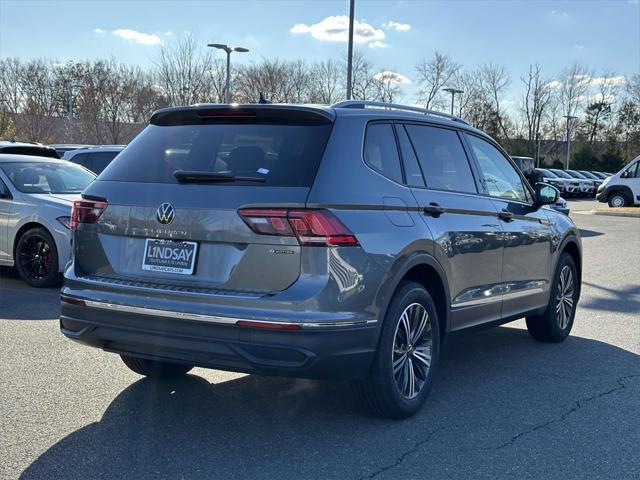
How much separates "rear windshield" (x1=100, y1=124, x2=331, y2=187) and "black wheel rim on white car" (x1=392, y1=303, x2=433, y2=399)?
3.52 feet

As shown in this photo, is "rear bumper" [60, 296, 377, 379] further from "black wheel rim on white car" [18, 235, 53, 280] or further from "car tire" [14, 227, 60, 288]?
"black wheel rim on white car" [18, 235, 53, 280]

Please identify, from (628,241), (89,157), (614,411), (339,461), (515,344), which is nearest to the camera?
(339,461)

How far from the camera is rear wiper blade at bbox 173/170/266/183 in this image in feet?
12.8

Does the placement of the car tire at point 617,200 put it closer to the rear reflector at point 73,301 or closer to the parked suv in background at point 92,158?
the parked suv in background at point 92,158

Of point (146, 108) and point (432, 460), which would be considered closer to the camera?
point (432, 460)

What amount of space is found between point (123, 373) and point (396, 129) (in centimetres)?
254

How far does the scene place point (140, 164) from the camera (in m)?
4.32

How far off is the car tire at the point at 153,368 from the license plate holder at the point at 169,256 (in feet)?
3.98

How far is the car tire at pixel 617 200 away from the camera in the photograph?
28.9 m

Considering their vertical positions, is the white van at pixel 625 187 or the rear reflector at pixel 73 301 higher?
the white van at pixel 625 187

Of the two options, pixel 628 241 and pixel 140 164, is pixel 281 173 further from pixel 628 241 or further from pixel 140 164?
pixel 628 241

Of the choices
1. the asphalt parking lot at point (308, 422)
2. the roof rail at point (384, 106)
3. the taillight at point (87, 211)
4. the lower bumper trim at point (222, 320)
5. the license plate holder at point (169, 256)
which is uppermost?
the roof rail at point (384, 106)

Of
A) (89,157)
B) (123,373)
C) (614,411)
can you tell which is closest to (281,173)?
(123,373)

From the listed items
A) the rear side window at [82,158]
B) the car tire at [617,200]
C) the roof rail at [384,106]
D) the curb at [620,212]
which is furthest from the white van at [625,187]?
the roof rail at [384,106]
